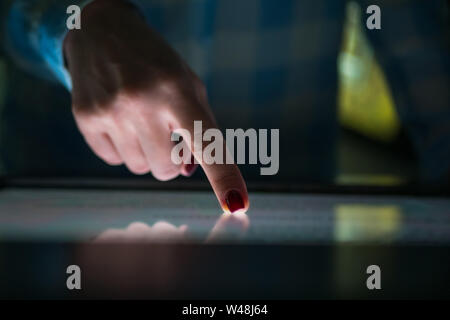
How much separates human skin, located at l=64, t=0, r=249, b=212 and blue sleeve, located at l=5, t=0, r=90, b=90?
0.38 feet

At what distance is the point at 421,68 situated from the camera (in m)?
1.18

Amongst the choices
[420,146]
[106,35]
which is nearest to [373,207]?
[106,35]

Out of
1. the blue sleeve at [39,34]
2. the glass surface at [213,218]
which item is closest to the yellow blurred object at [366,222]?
the glass surface at [213,218]

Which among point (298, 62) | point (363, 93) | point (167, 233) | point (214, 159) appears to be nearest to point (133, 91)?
point (214, 159)

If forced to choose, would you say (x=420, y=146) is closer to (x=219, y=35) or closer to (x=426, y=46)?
(x=426, y=46)

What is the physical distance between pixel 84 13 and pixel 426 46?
92cm

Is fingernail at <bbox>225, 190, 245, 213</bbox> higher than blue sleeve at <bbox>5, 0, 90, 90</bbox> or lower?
lower

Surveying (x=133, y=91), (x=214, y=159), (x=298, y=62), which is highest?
(x=298, y=62)

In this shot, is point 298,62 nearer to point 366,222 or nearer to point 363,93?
point 363,93

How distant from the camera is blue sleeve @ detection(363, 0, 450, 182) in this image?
3.82 feet

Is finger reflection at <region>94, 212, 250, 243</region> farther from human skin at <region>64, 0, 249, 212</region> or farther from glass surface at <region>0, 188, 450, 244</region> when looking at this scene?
human skin at <region>64, 0, 249, 212</region>

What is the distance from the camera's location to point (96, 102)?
0.67 meters

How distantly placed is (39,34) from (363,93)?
119cm

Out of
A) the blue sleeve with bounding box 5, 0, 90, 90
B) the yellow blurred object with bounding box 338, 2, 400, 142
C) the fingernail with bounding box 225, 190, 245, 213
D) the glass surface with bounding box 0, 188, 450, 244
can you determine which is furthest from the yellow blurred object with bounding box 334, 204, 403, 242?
the yellow blurred object with bounding box 338, 2, 400, 142
